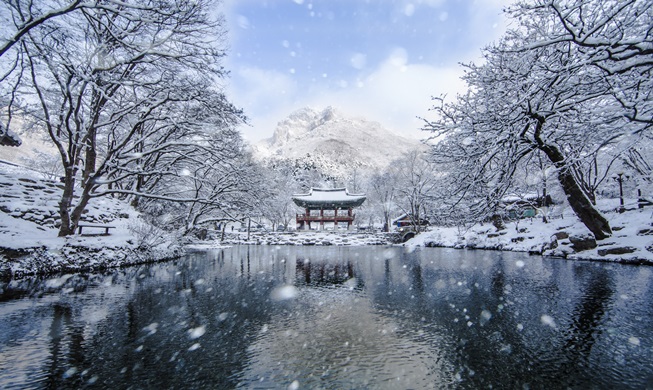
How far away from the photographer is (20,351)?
13.0 ft

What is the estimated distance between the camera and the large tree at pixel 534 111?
4758mm

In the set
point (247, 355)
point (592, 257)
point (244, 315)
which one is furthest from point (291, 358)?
point (592, 257)

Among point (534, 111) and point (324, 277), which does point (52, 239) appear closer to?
point (324, 277)

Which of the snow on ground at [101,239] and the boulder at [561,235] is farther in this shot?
the boulder at [561,235]

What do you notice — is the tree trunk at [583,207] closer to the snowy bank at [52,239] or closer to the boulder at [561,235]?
the boulder at [561,235]

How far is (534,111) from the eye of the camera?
5922 millimetres

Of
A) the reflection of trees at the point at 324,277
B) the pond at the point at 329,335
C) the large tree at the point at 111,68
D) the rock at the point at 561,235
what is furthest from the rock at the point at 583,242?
the large tree at the point at 111,68

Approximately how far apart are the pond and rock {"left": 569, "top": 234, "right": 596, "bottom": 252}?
5536 mm

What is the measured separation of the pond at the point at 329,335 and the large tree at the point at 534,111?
103 inches

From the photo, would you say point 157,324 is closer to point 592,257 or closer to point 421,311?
point 421,311

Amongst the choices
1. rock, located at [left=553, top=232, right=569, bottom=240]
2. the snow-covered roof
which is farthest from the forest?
the snow-covered roof

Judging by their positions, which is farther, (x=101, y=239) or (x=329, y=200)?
(x=329, y=200)

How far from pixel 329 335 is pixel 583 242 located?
14.4 meters

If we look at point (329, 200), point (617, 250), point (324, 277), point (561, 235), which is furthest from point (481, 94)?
point (329, 200)
